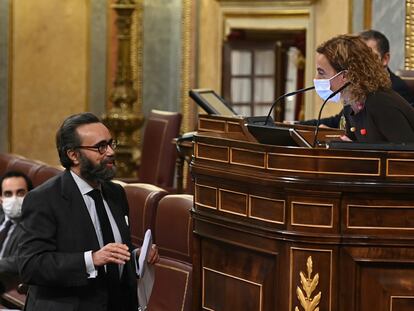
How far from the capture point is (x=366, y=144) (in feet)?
11.9

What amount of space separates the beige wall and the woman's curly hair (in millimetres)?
7628

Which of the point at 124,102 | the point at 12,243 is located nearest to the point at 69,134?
the point at 12,243

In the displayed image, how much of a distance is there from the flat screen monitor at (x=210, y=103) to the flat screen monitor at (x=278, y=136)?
6.94ft

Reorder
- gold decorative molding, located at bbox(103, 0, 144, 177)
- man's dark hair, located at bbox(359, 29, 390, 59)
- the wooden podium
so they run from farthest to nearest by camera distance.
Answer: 1. gold decorative molding, located at bbox(103, 0, 144, 177)
2. man's dark hair, located at bbox(359, 29, 390, 59)
3. the wooden podium

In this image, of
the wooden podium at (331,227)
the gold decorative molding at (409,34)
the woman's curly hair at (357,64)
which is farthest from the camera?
the gold decorative molding at (409,34)

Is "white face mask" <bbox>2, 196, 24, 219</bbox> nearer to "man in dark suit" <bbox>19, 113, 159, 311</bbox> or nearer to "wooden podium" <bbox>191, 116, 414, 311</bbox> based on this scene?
"man in dark suit" <bbox>19, 113, 159, 311</bbox>

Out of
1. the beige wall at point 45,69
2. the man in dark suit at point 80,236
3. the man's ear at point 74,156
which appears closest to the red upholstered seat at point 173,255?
the man in dark suit at point 80,236

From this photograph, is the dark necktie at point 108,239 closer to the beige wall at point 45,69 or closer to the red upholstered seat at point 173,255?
the red upholstered seat at point 173,255

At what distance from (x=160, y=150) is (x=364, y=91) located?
4651 mm

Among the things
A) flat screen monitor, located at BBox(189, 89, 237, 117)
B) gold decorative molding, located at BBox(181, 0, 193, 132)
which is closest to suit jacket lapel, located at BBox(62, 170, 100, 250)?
flat screen monitor, located at BBox(189, 89, 237, 117)

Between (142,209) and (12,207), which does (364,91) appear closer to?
(142,209)

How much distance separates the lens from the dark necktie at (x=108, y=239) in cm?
389

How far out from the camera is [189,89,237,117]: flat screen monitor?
6160mm

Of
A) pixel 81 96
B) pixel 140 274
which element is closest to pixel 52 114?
pixel 81 96
